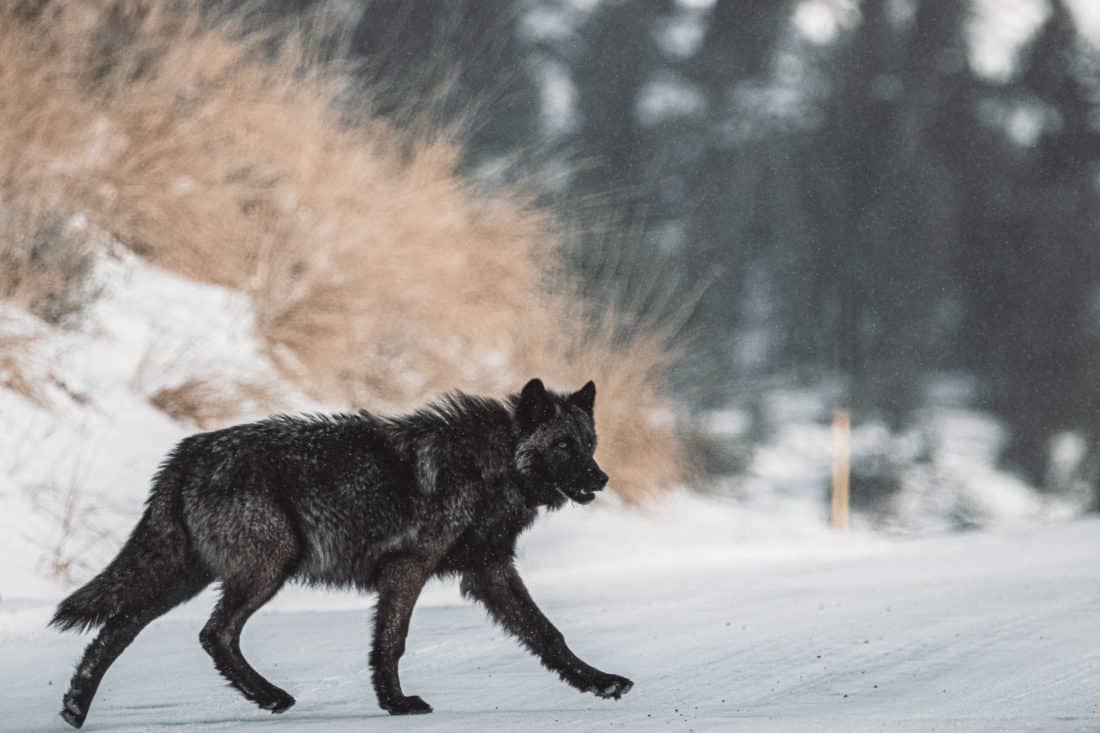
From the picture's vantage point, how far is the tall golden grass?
10.8m

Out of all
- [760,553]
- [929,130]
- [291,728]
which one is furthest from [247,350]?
[929,130]

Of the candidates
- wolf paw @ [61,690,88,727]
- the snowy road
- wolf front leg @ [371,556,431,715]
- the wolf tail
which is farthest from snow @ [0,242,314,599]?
wolf front leg @ [371,556,431,715]

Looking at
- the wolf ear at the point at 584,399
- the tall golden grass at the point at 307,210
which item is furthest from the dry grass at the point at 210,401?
the wolf ear at the point at 584,399

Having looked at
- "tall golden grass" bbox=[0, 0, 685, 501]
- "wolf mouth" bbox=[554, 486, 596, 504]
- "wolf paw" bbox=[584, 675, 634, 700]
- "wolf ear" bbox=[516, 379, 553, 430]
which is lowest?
"wolf paw" bbox=[584, 675, 634, 700]

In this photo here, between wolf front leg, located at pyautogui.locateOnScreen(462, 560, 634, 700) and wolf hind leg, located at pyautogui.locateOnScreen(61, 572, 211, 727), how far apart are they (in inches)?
36.3

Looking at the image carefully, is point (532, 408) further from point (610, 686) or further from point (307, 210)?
point (307, 210)

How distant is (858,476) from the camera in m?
22.4

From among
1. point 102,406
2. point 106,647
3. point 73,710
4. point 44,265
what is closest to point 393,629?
point 106,647

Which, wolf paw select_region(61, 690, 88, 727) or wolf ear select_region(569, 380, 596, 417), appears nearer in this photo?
wolf paw select_region(61, 690, 88, 727)

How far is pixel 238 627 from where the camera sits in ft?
17.1

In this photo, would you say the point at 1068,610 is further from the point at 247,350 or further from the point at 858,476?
the point at 858,476

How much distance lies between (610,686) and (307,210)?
7.43m

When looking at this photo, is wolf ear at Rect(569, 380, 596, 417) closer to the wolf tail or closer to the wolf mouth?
the wolf mouth

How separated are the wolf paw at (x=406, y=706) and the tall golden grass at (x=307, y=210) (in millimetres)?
5810
